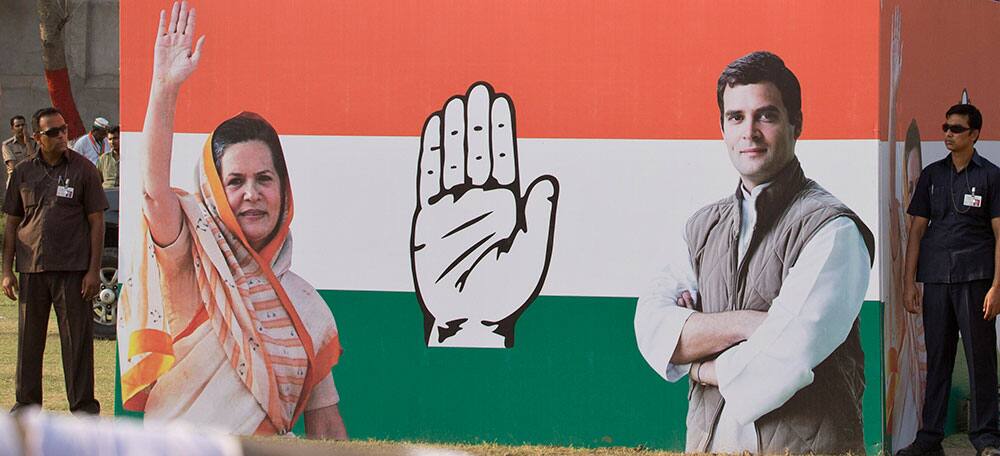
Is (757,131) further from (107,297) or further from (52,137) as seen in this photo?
(107,297)

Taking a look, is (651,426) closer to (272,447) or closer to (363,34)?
(363,34)

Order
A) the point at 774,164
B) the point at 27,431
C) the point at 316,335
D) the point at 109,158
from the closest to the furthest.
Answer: the point at 27,431 < the point at 774,164 < the point at 316,335 < the point at 109,158

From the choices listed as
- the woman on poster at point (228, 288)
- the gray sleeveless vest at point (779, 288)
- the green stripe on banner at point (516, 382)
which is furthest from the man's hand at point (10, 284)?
the gray sleeveless vest at point (779, 288)

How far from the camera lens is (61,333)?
895 centimetres

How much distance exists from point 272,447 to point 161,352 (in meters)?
6.72

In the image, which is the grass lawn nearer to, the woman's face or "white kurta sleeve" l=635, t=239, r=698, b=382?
the woman's face

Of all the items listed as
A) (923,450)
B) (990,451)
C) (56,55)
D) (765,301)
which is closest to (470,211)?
(765,301)

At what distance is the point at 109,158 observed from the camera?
14914mm

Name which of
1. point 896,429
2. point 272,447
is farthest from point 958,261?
point 272,447

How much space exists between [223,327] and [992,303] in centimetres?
433

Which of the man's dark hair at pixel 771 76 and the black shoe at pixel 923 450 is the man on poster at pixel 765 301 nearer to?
the man's dark hair at pixel 771 76

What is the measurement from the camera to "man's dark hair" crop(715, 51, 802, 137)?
291 inches

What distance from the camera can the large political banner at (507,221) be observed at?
7.39 m

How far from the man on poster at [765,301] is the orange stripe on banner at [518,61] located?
180 millimetres
